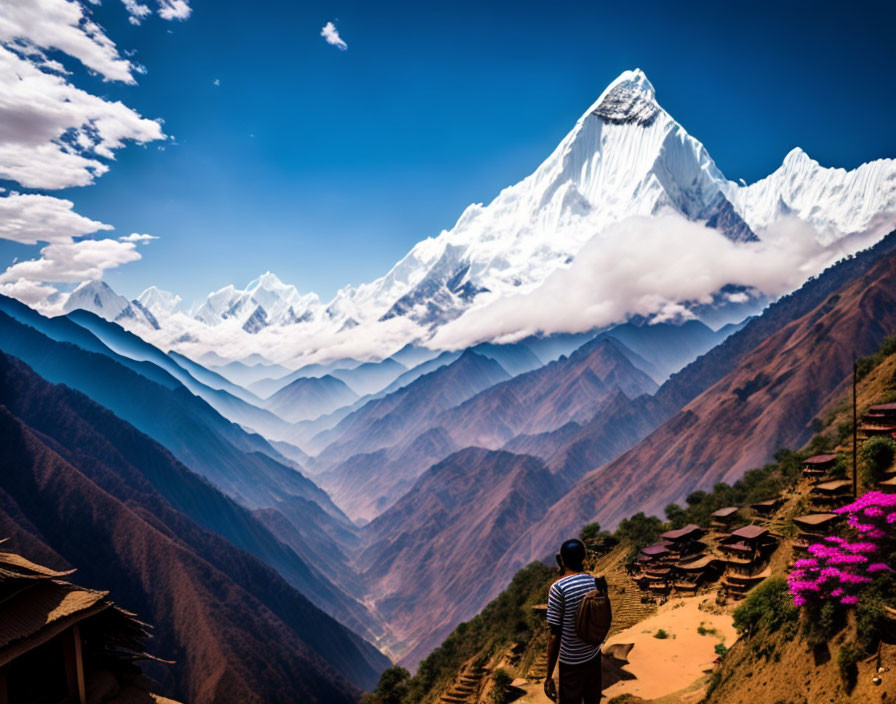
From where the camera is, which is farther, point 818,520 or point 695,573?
point 695,573

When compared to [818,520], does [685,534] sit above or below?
below

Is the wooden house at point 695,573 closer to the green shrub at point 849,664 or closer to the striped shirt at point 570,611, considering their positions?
the green shrub at point 849,664

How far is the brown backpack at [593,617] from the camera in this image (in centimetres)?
764

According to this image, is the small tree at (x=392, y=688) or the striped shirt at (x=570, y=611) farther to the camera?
the small tree at (x=392, y=688)

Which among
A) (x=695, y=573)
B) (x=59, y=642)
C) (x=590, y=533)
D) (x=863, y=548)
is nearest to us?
(x=59, y=642)

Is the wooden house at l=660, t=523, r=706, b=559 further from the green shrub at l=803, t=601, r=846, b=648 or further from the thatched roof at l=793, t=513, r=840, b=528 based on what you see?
the green shrub at l=803, t=601, r=846, b=648

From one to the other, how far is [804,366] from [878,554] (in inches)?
8419

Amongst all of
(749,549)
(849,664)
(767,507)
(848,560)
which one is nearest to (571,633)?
→ (849,664)

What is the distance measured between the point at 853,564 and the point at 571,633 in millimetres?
10638

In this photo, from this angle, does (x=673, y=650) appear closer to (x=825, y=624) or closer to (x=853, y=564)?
(x=825, y=624)

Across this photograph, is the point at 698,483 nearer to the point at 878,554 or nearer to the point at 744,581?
the point at 744,581

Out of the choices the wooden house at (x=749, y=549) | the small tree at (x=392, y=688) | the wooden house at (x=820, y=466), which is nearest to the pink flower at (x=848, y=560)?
the wooden house at (x=749, y=549)

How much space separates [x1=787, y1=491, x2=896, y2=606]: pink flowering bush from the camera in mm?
13617

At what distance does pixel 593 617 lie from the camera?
766cm
